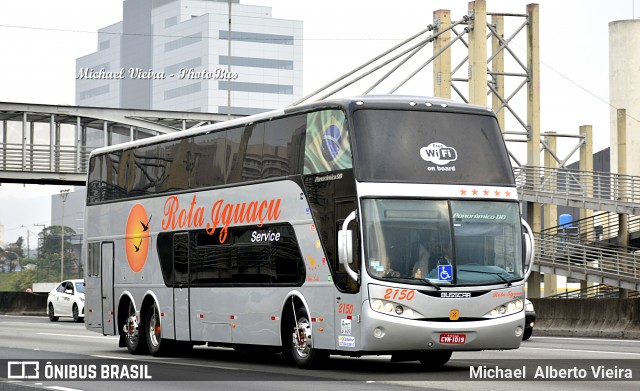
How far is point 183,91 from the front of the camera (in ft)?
644

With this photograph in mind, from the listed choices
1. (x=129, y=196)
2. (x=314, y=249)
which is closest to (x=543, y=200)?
(x=129, y=196)

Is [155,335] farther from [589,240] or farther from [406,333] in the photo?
[589,240]

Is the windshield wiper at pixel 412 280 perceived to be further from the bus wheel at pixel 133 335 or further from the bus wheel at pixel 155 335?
the bus wheel at pixel 133 335

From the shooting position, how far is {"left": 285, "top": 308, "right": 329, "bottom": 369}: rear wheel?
731 inches

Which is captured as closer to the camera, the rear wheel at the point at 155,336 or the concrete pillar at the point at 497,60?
the rear wheel at the point at 155,336

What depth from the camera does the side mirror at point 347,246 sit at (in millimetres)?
17219

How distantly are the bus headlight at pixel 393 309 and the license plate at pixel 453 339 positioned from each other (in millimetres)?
422

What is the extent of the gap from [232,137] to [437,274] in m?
5.31

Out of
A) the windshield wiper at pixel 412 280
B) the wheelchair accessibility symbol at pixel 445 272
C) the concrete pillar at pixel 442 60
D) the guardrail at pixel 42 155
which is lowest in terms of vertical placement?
the windshield wiper at pixel 412 280

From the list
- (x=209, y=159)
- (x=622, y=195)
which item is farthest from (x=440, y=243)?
(x=622, y=195)

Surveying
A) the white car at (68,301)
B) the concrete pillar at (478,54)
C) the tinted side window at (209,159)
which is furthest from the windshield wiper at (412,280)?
the concrete pillar at (478,54)

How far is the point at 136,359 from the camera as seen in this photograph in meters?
22.1

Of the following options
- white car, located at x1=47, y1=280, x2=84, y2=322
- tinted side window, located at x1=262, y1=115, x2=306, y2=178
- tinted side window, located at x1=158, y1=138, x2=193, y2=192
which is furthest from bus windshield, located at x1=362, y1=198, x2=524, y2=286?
white car, located at x1=47, y1=280, x2=84, y2=322

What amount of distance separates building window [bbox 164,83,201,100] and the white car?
482 feet
